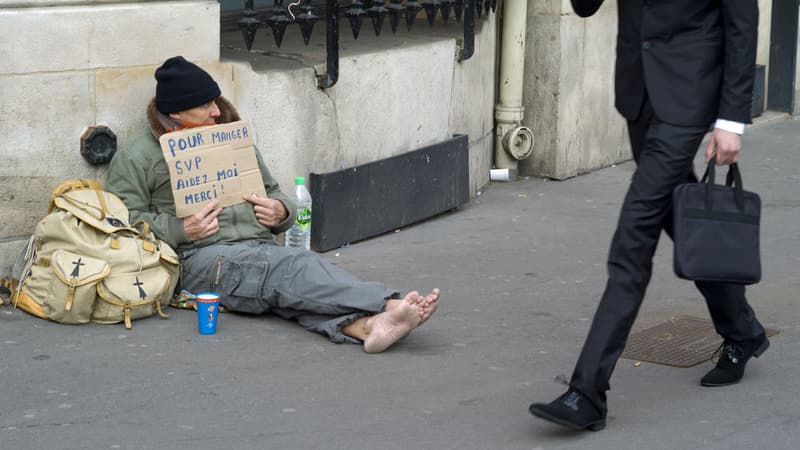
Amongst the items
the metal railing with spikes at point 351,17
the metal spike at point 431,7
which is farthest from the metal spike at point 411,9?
the metal spike at point 431,7

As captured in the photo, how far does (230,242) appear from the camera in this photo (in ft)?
18.3

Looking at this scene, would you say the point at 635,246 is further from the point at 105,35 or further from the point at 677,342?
the point at 105,35

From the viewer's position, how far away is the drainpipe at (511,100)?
847 cm

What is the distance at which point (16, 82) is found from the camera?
5.43 m

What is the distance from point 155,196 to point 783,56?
7.41 meters

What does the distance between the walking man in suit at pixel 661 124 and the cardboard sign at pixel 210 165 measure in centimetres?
196

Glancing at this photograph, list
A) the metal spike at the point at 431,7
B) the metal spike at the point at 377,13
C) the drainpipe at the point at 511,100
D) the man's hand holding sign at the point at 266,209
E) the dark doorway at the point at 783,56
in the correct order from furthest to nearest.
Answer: the dark doorway at the point at 783,56 → the drainpipe at the point at 511,100 → the metal spike at the point at 431,7 → the metal spike at the point at 377,13 → the man's hand holding sign at the point at 266,209

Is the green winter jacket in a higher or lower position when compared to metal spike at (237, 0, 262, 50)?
lower

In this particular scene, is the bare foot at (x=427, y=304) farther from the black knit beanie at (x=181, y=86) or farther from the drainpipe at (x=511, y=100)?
the drainpipe at (x=511, y=100)

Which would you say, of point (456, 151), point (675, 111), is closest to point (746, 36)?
point (675, 111)

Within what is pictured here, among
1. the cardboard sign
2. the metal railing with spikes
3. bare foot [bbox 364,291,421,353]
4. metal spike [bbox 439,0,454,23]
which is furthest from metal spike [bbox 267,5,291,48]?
bare foot [bbox 364,291,421,353]

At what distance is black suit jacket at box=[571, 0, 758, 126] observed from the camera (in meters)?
4.21

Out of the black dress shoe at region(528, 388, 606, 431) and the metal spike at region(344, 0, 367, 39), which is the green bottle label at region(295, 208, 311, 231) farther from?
the black dress shoe at region(528, 388, 606, 431)

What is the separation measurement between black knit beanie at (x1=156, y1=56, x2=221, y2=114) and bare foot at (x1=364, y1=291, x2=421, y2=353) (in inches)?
49.7
